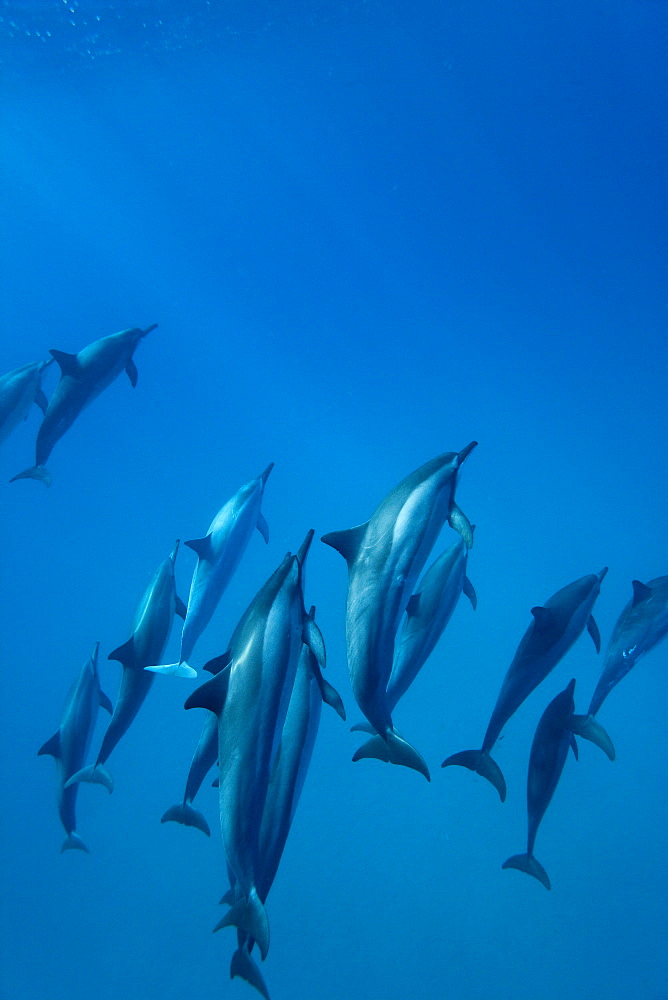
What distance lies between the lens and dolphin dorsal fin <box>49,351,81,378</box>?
17.0 feet

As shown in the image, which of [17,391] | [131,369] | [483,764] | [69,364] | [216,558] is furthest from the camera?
[131,369]

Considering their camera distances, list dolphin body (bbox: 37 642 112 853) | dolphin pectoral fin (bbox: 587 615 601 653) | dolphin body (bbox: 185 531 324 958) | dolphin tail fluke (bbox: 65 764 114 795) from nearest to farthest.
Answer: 1. dolphin body (bbox: 185 531 324 958)
2. dolphin pectoral fin (bbox: 587 615 601 653)
3. dolphin tail fluke (bbox: 65 764 114 795)
4. dolphin body (bbox: 37 642 112 853)

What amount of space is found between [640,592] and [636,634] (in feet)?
1.02

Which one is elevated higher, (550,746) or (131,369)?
(131,369)

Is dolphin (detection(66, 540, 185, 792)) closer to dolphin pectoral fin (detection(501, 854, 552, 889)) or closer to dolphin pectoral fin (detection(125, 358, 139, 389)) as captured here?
dolphin pectoral fin (detection(125, 358, 139, 389))

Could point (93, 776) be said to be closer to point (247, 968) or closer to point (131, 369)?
point (247, 968)

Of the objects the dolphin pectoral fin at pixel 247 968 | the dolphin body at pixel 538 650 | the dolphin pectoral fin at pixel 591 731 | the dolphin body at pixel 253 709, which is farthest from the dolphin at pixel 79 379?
the dolphin pectoral fin at pixel 591 731

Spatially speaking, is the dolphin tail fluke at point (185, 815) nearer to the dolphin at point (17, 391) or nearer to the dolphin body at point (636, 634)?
the dolphin body at point (636, 634)

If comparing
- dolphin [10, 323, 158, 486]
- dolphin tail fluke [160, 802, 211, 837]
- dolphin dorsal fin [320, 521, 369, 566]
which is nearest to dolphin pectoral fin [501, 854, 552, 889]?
dolphin tail fluke [160, 802, 211, 837]

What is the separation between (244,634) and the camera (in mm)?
2420

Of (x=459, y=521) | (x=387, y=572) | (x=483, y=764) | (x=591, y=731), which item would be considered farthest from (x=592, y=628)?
(x=387, y=572)

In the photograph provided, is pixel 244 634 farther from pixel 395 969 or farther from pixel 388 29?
pixel 388 29

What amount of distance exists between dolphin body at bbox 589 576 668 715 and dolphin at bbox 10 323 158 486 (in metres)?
4.68

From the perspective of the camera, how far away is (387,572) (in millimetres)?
2637
